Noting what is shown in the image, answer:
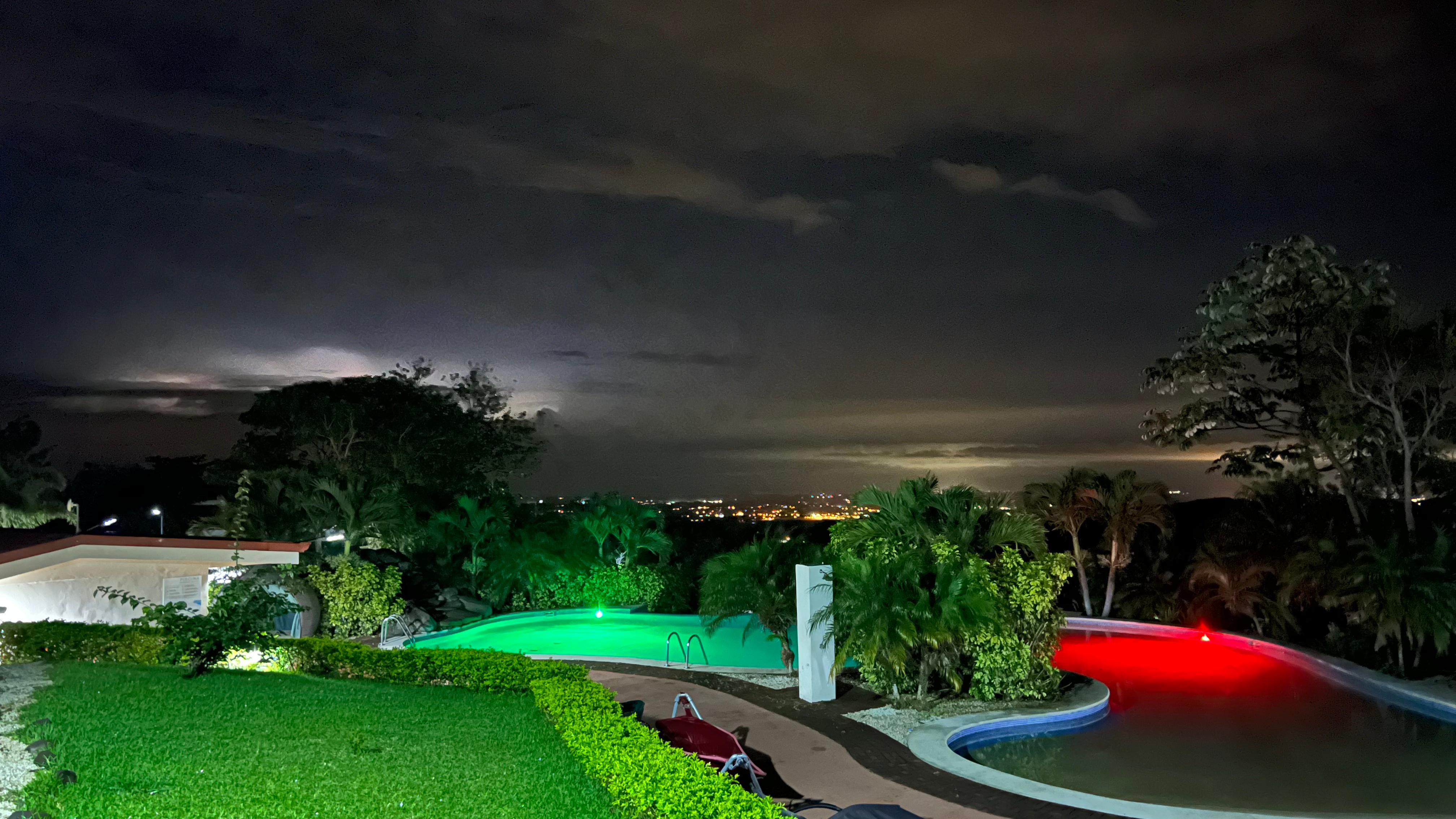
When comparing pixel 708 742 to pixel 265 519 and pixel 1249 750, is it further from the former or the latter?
pixel 265 519

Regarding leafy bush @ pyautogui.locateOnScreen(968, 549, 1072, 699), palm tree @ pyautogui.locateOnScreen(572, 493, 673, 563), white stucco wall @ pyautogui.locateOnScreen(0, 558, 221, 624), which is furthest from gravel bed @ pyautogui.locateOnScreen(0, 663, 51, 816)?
palm tree @ pyautogui.locateOnScreen(572, 493, 673, 563)

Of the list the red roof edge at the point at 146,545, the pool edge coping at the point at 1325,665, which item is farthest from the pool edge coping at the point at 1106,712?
the red roof edge at the point at 146,545

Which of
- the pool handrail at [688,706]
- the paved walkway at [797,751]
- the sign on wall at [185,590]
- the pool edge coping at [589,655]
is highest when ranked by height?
the sign on wall at [185,590]

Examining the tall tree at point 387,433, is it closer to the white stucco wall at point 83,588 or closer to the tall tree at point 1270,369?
the white stucco wall at point 83,588

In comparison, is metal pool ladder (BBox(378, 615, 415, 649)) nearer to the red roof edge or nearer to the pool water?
the red roof edge

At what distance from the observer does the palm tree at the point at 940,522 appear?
12531 mm

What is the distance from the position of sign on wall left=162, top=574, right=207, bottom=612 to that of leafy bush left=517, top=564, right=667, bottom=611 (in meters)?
8.96

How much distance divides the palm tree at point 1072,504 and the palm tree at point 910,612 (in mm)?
10776

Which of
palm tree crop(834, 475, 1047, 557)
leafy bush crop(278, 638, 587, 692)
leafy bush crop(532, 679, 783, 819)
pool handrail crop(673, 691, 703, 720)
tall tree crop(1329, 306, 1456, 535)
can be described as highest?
tall tree crop(1329, 306, 1456, 535)

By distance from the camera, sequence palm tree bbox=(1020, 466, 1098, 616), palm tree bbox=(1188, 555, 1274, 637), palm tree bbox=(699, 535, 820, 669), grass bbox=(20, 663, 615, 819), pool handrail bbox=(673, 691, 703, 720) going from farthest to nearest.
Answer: palm tree bbox=(1020, 466, 1098, 616) < palm tree bbox=(1188, 555, 1274, 637) < palm tree bbox=(699, 535, 820, 669) < pool handrail bbox=(673, 691, 703, 720) < grass bbox=(20, 663, 615, 819)

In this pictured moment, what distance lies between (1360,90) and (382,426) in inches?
1168

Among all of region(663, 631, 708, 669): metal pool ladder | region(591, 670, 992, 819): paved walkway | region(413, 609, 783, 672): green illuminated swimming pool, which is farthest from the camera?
region(413, 609, 783, 672): green illuminated swimming pool

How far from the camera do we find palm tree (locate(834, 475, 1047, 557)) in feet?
41.1

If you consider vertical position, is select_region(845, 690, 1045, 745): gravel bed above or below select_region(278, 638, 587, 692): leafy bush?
below
